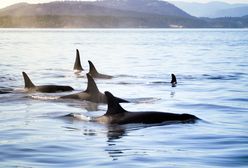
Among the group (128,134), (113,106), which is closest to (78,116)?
(113,106)

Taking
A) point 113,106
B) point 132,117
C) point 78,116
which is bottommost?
point 78,116

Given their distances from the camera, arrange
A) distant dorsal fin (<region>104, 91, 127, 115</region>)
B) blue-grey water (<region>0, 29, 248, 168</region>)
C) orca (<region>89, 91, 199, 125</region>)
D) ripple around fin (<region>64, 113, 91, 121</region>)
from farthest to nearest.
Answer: ripple around fin (<region>64, 113, 91, 121</region>), orca (<region>89, 91, 199, 125</region>), distant dorsal fin (<region>104, 91, 127, 115</region>), blue-grey water (<region>0, 29, 248, 168</region>)

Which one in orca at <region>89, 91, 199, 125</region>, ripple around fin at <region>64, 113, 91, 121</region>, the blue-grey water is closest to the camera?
the blue-grey water

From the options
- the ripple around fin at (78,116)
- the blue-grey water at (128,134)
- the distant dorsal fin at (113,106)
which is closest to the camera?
the blue-grey water at (128,134)

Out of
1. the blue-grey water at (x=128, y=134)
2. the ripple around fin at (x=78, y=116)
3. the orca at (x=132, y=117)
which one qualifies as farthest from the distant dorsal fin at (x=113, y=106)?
the ripple around fin at (x=78, y=116)

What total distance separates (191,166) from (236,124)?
5114 mm

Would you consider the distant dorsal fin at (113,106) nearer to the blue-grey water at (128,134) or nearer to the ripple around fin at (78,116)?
the blue-grey water at (128,134)

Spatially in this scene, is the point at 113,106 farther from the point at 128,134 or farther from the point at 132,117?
A: the point at 128,134

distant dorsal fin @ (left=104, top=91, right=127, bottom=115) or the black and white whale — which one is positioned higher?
distant dorsal fin @ (left=104, top=91, right=127, bottom=115)

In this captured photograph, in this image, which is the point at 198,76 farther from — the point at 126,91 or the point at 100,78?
the point at 126,91

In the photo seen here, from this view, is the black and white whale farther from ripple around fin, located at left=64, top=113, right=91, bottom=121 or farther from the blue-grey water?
ripple around fin, located at left=64, top=113, right=91, bottom=121

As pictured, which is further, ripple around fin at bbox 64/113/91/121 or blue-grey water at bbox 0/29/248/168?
ripple around fin at bbox 64/113/91/121

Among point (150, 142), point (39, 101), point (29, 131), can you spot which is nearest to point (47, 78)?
point (39, 101)

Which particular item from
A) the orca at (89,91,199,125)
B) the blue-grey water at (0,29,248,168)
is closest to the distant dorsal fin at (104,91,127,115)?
the orca at (89,91,199,125)
